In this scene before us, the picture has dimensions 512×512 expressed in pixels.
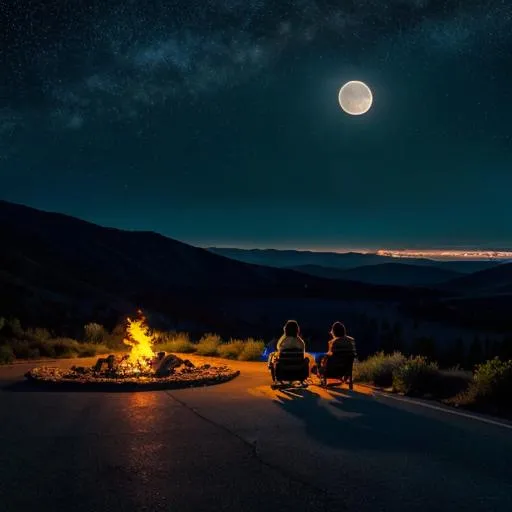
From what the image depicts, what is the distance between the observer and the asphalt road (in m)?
6.32

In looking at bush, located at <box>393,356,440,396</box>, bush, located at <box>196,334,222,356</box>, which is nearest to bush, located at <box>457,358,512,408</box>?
bush, located at <box>393,356,440,396</box>

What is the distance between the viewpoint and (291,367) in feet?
48.5

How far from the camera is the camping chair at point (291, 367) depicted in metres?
14.7

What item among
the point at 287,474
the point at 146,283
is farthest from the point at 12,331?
the point at 146,283

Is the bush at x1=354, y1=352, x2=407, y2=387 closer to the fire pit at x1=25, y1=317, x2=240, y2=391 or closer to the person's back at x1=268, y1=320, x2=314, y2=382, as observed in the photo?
the person's back at x1=268, y1=320, x2=314, y2=382

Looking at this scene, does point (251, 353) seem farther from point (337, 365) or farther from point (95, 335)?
point (95, 335)

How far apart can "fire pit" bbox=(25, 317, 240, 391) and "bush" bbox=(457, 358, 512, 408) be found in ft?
19.3

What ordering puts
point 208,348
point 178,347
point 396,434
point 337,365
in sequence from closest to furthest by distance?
point 396,434, point 337,365, point 208,348, point 178,347

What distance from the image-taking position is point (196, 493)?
6.48 metres

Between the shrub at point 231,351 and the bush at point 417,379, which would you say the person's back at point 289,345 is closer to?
the bush at point 417,379

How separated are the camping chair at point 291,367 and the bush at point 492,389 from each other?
3.50m

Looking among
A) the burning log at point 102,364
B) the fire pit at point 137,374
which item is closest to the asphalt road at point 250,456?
the fire pit at point 137,374

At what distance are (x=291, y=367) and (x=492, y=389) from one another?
4268 mm

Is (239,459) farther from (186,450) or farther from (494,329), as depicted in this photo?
(494,329)
